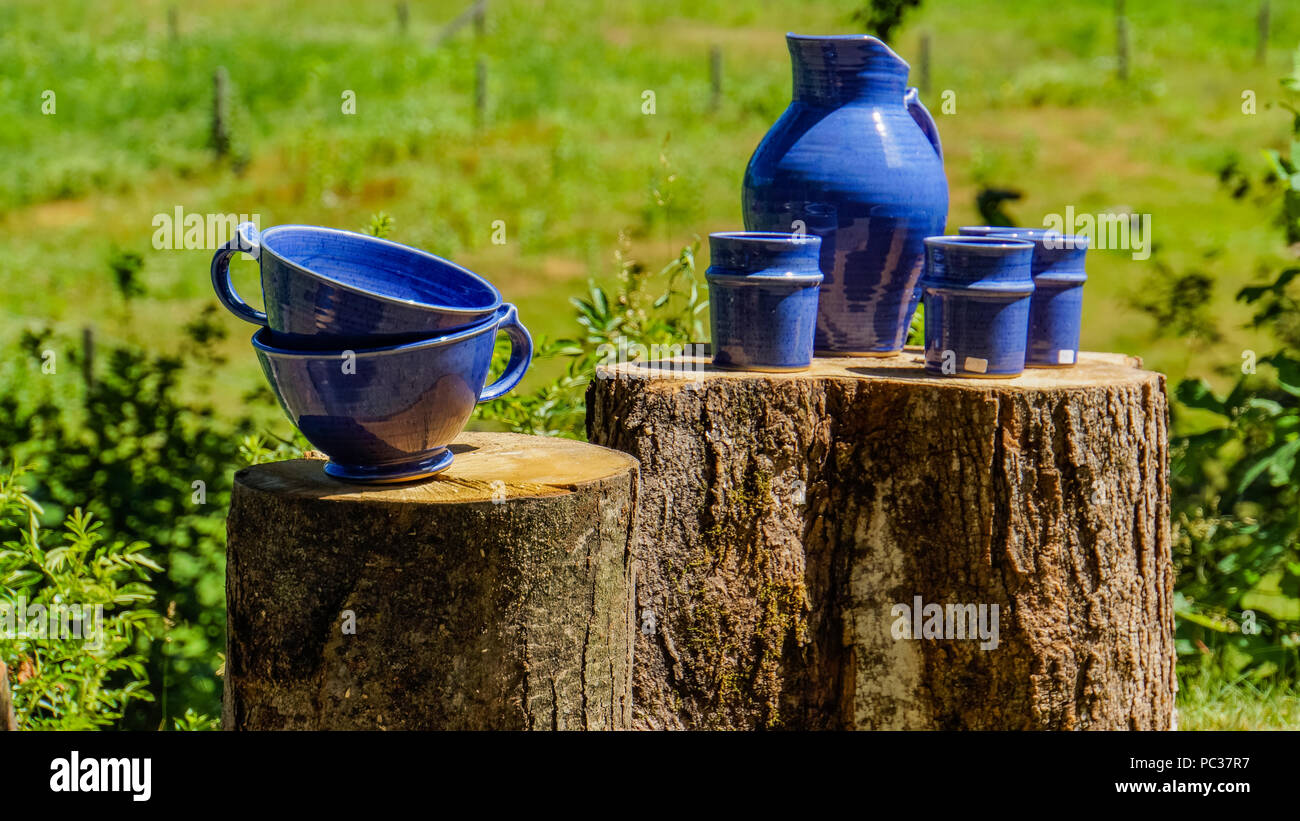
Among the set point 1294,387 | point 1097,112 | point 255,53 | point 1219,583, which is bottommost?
point 1219,583

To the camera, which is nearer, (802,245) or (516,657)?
(516,657)

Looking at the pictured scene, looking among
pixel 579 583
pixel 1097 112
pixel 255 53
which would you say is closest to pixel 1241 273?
pixel 1097 112

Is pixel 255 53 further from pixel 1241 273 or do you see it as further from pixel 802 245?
pixel 802 245

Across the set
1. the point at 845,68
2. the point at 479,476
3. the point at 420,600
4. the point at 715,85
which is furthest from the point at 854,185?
the point at 715,85

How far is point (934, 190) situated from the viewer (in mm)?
3109

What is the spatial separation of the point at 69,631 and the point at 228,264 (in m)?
1.24

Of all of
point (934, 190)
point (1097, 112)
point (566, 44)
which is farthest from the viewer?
point (566, 44)

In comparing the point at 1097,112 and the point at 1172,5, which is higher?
the point at 1172,5

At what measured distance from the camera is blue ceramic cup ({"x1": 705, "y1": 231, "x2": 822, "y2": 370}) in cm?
284

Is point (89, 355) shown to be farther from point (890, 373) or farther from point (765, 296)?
point (890, 373)

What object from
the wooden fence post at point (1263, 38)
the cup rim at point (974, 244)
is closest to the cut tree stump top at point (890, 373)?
the cup rim at point (974, 244)

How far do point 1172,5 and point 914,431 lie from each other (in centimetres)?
2036

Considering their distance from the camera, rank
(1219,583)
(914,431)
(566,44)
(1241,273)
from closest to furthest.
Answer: (914,431) → (1219,583) → (1241,273) → (566,44)

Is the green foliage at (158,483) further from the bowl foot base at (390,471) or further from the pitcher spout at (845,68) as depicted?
the pitcher spout at (845,68)
